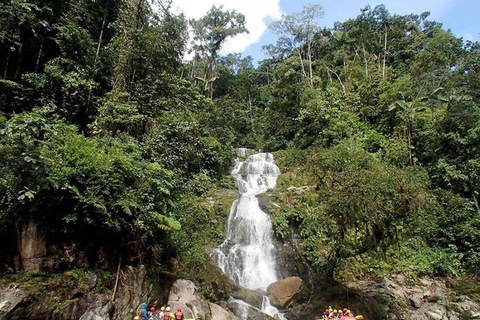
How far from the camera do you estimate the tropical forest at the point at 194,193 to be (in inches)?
220

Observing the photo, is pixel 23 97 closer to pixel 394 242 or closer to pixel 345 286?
pixel 345 286

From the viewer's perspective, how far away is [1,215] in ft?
17.4

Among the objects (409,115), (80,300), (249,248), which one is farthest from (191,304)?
(409,115)

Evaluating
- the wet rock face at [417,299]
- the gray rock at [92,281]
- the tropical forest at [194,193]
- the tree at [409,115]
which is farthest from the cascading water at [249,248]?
the tree at [409,115]

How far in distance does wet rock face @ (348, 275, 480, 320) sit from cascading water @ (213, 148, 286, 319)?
3661 millimetres

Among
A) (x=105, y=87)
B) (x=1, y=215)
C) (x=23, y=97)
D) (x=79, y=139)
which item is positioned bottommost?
(x=1, y=215)

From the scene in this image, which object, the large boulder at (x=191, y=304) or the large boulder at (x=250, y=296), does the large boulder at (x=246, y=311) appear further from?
the large boulder at (x=191, y=304)

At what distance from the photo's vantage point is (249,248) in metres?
12.6

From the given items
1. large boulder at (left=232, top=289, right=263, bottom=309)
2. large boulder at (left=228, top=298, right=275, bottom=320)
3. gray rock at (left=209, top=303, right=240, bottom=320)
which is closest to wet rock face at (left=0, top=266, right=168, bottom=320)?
gray rock at (left=209, top=303, right=240, bottom=320)

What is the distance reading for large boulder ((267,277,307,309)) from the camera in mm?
9695

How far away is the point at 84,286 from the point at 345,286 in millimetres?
9308

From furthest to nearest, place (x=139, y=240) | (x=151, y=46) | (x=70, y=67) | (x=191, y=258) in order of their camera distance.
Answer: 1. (x=151, y=46)
2. (x=70, y=67)
3. (x=191, y=258)
4. (x=139, y=240)

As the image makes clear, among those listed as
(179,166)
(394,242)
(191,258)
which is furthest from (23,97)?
(394,242)

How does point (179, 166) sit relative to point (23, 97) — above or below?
below
